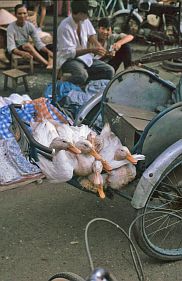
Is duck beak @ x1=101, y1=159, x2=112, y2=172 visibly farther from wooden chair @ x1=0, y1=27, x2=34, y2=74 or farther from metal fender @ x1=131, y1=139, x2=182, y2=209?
wooden chair @ x1=0, y1=27, x2=34, y2=74

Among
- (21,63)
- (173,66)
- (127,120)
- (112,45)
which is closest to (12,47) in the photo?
(21,63)

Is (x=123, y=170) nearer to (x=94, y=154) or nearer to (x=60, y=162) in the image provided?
(x=94, y=154)

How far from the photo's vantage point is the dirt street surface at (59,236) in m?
3.55

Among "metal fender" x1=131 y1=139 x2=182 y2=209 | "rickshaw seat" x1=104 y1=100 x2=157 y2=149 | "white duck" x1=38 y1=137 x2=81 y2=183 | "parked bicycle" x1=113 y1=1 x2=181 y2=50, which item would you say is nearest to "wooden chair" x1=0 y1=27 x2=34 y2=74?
"parked bicycle" x1=113 y1=1 x2=181 y2=50

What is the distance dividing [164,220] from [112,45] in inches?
135

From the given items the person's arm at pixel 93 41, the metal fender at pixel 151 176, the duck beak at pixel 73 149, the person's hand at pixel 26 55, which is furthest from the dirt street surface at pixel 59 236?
the person's hand at pixel 26 55

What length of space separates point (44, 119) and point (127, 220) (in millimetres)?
1196

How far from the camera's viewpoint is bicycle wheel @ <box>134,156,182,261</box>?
341 centimetres

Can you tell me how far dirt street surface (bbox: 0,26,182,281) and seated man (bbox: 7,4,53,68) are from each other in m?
3.35

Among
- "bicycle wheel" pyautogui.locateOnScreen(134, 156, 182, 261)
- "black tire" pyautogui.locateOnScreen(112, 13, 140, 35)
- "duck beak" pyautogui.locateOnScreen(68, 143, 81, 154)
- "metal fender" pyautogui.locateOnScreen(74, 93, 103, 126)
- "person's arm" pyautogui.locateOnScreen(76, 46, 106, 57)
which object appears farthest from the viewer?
"black tire" pyautogui.locateOnScreen(112, 13, 140, 35)

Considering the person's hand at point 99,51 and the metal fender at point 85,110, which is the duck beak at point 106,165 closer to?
the metal fender at point 85,110

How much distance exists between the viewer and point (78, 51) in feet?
20.6

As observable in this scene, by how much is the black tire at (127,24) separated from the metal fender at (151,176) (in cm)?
716

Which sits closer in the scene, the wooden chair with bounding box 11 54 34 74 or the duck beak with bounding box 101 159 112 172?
the duck beak with bounding box 101 159 112 172
